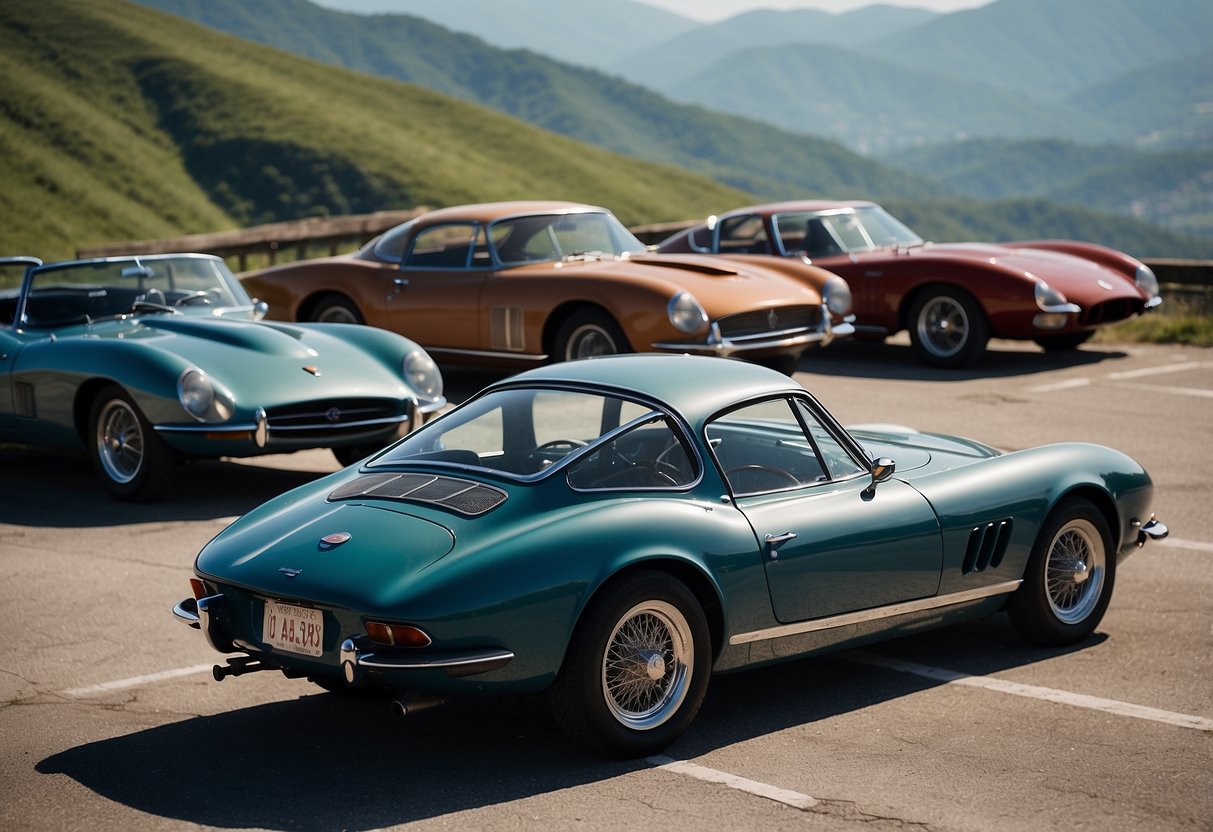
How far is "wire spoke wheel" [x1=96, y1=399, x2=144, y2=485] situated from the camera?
856cm

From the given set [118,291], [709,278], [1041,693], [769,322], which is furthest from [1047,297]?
[1041,693]

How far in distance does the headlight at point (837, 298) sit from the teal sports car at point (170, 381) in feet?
14.1

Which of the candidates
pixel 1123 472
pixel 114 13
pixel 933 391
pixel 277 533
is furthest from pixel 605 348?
pixel 114 13

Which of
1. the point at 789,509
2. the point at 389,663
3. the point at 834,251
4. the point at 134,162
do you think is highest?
the point at 134,162

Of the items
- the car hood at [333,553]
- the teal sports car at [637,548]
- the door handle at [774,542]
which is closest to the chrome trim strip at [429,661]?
the teal sports car at [637,548]

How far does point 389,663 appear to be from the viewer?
167 inches

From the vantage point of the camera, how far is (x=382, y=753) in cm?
473

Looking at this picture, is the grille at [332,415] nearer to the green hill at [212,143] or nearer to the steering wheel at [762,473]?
the steering wheel at [762,473]

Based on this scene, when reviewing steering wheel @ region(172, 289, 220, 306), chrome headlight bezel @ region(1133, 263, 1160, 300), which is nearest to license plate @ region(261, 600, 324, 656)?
steering wheel @ region(172, 289, 220, 306)

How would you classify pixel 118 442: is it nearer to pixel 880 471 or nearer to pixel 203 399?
pixel 203 399

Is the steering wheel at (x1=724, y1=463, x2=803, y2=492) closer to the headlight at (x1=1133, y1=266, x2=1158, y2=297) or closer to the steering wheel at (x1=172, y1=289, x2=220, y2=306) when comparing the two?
the steering wheel at (x1=172, y1=289, x2=220, y2=306)

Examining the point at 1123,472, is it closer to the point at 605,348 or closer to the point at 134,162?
the point at 605,348

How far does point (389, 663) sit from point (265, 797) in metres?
0.56

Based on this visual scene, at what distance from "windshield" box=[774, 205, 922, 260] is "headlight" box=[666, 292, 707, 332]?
355 cm
